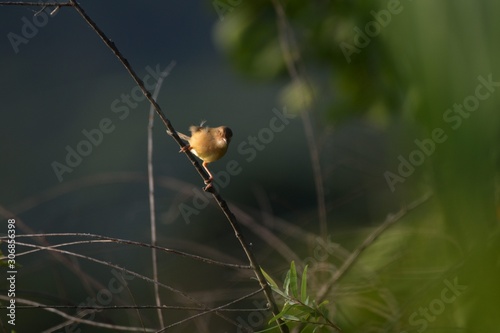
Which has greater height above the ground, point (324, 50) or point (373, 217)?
point (324, 50)

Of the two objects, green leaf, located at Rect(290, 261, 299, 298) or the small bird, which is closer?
green leaf, located at Rect(290, 261, 299, 298)

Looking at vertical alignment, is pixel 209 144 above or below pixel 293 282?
above

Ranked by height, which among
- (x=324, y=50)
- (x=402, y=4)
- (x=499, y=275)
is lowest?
(x=499, y=275)

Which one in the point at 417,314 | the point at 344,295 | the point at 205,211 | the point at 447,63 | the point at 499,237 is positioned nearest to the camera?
the point at 447,63

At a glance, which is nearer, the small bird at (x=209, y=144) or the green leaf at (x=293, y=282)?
the green leaf at (x=293, y=282)

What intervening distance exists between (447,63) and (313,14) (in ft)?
5.75

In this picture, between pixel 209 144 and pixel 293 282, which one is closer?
pixel 293 282

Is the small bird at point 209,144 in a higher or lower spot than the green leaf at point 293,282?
higher

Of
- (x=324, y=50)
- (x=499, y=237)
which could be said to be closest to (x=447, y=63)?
(x=499, y=237)

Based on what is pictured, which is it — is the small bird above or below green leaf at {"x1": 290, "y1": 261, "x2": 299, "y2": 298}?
above

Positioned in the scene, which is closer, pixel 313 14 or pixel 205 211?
pixel 313 14

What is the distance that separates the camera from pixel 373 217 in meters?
2.25

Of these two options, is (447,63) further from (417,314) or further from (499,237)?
(417,314)

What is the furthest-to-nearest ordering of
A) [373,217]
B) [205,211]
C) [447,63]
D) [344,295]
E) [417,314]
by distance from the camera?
[205,211] → [373,217] → [344,295] → [417,314] → [447,63]
